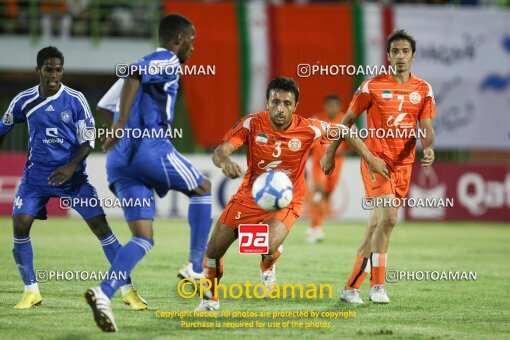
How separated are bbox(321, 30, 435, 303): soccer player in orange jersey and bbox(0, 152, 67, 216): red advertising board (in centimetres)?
1181

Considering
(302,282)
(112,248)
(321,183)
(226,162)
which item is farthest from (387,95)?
(321,183)

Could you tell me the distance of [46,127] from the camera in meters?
8.04

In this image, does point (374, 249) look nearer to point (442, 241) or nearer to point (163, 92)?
point (163, 92)

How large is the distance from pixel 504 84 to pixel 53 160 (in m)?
16.1

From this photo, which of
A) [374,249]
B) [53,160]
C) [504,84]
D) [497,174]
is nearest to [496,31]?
[504,84]

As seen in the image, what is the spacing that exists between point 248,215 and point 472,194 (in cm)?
1419

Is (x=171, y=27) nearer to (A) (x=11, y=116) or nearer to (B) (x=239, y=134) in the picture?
(B) (x=239, y=134)

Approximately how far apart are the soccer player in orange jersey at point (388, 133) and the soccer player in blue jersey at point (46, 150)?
218 centimetres

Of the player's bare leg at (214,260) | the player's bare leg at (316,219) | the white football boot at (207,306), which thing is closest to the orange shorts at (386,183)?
the player's bare leg at (214,260)

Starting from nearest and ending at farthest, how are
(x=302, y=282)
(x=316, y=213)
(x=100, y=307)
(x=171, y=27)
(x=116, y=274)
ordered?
1. (x=100, y=307)
2. (x=116, y=274)
3. (x=171, y=27)
4. (x=302, y=282)
5. (x=316, y=213)

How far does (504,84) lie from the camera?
72.2 feet

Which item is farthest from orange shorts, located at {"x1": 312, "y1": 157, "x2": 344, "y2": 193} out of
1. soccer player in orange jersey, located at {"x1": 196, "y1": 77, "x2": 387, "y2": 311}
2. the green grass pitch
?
soccer player in orange jersey, located at {"x1": 196, "y1": 77, "x2": 387, "y2": 311}

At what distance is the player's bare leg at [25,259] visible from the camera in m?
7.88

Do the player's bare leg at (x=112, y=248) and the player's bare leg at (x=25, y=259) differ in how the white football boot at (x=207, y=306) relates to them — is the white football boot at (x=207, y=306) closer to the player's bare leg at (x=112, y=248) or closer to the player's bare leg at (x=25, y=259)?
the player's bare leg at (x=112, y=248)
